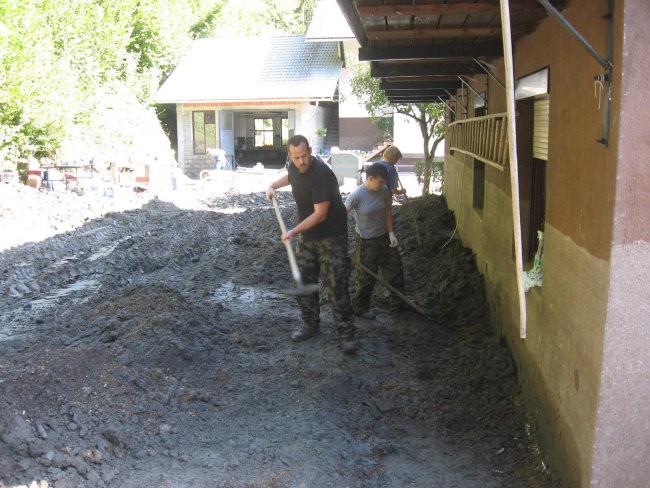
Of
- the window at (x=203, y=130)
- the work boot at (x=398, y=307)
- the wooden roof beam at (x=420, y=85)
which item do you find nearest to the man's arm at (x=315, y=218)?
the work boot at (x=398, y=307)

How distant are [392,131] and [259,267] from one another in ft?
60.7

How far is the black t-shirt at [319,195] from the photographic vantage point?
243 inches

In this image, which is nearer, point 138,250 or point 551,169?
point 551,169

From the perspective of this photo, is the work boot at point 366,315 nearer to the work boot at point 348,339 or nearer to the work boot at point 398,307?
the work boot at point 398,307

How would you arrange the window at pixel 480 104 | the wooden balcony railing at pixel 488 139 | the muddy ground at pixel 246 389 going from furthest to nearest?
the window at pixel 480 104, the wooden balcony railing at pixel 488 139, the muddy ground at pixel 246 389

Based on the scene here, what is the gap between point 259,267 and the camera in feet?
33.5

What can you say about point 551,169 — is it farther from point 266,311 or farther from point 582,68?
point 266,311

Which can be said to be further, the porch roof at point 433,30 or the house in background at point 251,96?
the house in background at point 251,96

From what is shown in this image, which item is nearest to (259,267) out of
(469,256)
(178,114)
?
(469,256)

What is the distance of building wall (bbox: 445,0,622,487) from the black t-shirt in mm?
1719

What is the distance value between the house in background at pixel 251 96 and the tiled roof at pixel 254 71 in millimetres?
41

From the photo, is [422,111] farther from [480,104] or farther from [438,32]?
[438,32]

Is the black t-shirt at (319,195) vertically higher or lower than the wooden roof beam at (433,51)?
lower

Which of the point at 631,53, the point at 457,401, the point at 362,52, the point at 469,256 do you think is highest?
the point at 362,52
